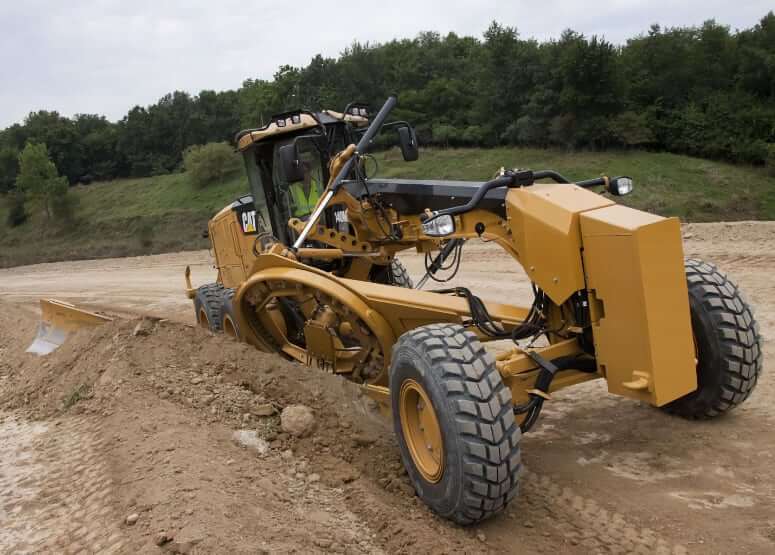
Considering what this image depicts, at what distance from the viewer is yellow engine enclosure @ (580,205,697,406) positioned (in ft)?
12.0

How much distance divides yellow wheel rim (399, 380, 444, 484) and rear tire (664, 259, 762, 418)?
1.92 metres

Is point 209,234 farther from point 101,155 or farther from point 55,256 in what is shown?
point 101,155

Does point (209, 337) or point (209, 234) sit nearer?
point (209, 337)

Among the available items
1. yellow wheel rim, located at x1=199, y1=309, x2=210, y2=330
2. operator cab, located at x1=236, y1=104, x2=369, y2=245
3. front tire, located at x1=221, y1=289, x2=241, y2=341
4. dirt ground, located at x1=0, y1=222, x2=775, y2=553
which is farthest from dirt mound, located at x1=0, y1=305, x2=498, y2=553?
operator cab, located at x1=236, y1=104, x2=369, y2=245

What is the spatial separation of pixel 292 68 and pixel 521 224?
151 feet

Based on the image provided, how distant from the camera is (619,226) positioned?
12.1ft

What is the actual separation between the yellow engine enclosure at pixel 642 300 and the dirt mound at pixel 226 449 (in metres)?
1.26

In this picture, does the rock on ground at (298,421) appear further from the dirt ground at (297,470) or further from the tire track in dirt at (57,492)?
the tire track in dirt at (57,492)

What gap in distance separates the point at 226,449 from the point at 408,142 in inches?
111

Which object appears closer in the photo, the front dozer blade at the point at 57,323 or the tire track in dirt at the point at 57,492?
the tire track in dirt at the point at 57,492

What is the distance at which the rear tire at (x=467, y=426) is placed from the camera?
11.9 feet

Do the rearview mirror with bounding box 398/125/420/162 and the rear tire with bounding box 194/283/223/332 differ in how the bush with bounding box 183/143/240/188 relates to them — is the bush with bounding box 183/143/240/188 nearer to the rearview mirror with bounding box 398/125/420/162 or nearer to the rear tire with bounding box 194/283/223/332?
the rear tire with bounding box 194/283/223/332

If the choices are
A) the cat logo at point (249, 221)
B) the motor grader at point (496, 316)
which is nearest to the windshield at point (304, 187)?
the motor grader at point (496, 316)

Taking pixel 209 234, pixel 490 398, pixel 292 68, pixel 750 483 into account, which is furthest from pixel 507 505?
pixel 292 68
